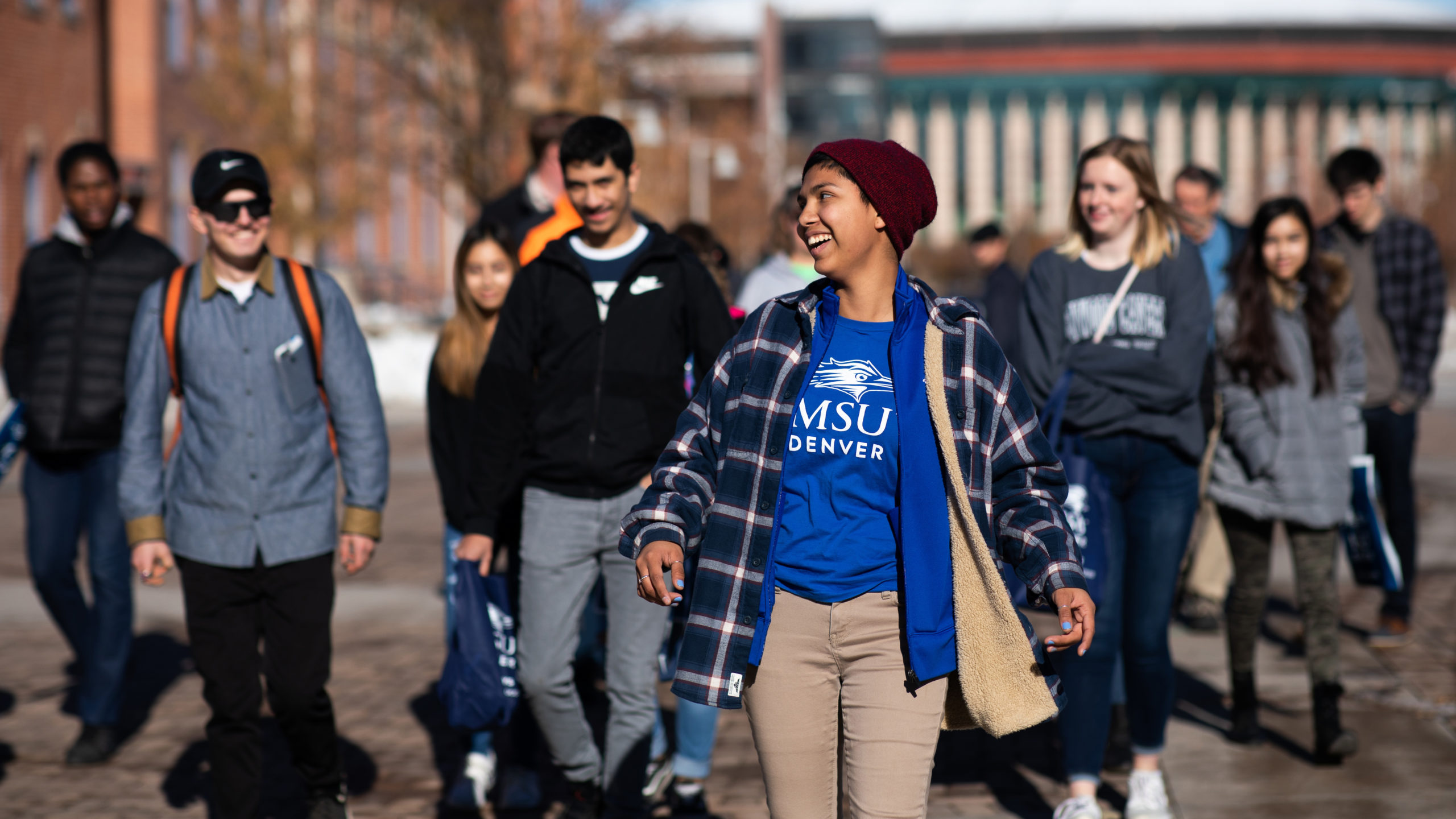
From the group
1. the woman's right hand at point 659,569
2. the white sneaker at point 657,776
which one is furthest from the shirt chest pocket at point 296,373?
the woman's right hand at point 659,569

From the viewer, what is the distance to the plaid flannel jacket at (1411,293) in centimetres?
738

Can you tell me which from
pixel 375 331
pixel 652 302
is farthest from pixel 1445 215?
pixel 652 302

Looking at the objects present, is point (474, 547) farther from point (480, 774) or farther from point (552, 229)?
point (552, 229)

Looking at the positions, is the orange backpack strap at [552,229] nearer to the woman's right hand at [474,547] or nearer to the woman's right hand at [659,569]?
the woman's right hand at [474,547]

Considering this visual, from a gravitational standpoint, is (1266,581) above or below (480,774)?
above

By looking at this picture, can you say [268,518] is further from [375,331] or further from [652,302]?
[375,331]

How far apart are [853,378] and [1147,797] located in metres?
2.39

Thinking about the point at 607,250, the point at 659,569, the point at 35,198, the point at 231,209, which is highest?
the point at 35,198

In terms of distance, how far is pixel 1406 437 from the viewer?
24.6ft

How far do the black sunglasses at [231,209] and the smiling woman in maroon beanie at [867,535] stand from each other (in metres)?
1.94

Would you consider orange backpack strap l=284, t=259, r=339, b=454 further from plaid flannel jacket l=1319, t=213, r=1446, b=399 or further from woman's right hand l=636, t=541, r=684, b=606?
plaid flannel jacket l=1319, t=213, r=1446, b=399

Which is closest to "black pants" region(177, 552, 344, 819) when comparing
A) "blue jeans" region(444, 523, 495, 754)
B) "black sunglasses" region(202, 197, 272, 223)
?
"blue jeans" region(444, 523, 495, 754)

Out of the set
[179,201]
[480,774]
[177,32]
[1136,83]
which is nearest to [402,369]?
[179,201]

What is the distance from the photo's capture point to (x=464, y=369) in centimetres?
568
